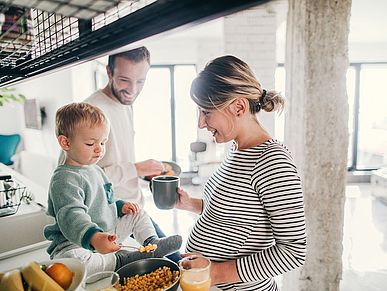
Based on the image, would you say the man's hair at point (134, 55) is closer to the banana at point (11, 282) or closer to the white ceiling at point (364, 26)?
the banana at point (11, 282)

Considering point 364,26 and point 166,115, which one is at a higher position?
point 364,26

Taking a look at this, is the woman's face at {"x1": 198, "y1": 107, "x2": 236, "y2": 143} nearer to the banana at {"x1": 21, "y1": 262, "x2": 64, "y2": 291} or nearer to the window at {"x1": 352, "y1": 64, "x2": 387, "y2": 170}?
the banana at {"x1": 21, "y1": 262, "x2": 64, "y2": 291}

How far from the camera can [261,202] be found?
0.97 m

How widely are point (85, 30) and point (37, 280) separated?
0.51 metres

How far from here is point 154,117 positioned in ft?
22.1

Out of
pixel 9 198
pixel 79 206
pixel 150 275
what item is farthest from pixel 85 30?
pixel 9 198

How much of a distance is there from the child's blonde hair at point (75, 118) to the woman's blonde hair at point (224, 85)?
0.36 meters

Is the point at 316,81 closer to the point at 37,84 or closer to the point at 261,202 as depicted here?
the point at 261,202

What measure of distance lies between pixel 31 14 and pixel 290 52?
188cm

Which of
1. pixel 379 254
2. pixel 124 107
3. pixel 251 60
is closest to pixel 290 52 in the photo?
pixel 251 60

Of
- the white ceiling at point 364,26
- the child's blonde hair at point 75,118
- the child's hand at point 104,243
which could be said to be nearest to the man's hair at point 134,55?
the child's blonde hair at point 75,118

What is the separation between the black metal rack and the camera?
384 mm

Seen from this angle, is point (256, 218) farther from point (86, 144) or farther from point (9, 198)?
point (9, 198)

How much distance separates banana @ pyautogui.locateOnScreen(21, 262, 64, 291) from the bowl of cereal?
261 mm
